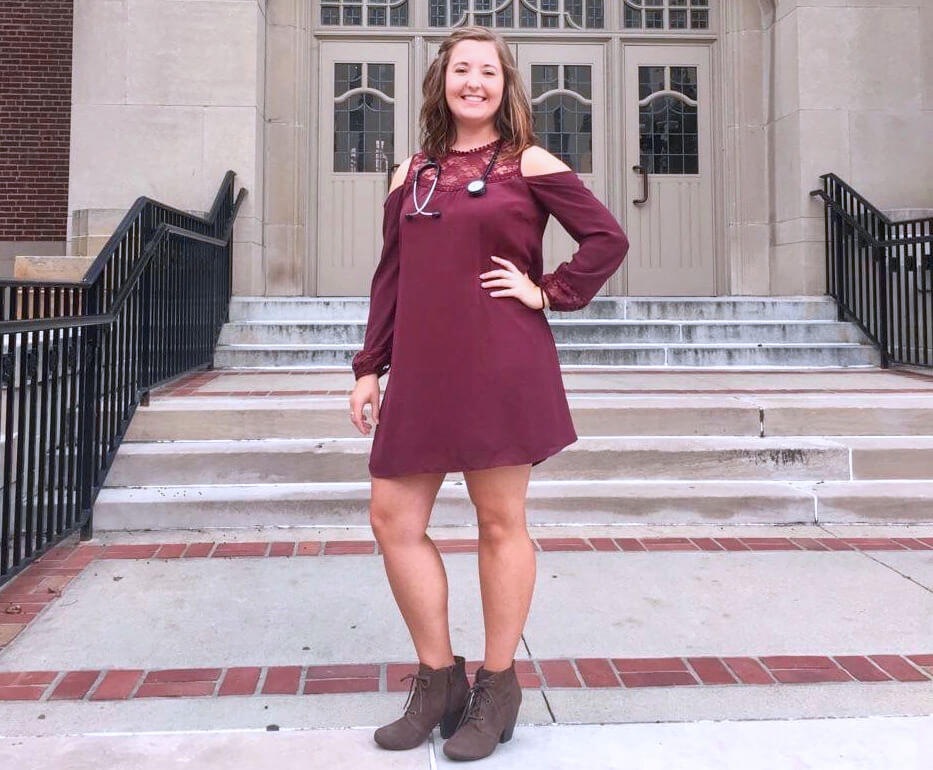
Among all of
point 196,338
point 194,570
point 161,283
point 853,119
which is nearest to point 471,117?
point 194,570

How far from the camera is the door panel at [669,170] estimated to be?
A: 8508mm

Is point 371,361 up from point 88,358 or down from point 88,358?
down

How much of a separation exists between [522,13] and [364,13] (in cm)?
168

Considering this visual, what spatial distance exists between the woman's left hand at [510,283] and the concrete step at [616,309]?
501 cm

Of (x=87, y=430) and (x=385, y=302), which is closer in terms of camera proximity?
(x=385, y=302)

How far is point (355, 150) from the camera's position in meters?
8.40

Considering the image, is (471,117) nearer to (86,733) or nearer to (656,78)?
(86,733)

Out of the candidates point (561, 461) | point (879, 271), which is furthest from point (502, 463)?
point (879, 271)

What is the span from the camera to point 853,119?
7.78 metres

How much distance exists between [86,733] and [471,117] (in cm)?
194

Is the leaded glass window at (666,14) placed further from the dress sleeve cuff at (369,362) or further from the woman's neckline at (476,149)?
the dress sleeve cuff at (369,362)

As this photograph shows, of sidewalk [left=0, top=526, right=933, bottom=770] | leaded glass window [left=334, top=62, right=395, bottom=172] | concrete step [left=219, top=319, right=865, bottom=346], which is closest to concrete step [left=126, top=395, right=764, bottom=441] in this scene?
sidewalk [left=0, top=526, right=933, bottom=770]

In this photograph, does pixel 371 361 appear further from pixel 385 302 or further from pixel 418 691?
pixel 418 691

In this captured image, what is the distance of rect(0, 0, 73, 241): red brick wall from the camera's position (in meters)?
10.0
